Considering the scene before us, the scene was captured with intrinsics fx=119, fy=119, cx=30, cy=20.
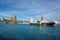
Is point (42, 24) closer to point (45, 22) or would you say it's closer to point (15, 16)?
point (45, 22)

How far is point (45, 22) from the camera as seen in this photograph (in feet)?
84.7

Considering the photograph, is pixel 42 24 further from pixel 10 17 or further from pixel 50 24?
pixel 10 17

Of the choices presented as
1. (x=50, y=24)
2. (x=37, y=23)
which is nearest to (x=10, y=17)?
(x=50, y=24)

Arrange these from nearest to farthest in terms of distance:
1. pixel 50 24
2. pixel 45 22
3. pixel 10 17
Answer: pixel 10 17, pixel 50 24, pixel 45 22

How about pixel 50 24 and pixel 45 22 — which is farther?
pixel 45 22

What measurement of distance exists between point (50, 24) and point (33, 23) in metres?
6.13

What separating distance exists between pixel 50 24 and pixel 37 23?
477 cm

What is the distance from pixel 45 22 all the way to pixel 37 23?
9.84 feet

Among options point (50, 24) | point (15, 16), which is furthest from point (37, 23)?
point (15, 16)

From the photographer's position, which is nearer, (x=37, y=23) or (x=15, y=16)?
(x=15, y=16)

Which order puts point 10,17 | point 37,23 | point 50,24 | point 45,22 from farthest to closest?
point 37,23
point 45,22
point 50,24
point 10,17

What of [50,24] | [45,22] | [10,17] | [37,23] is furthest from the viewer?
[37,23]

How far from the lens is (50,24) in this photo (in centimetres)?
2422

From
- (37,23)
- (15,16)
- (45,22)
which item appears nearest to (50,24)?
(45,22)
